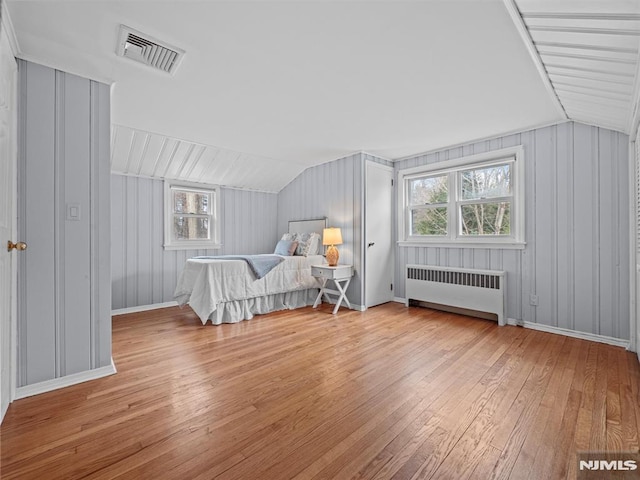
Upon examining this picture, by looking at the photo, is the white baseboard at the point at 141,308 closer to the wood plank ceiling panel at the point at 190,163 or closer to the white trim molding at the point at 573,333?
the wood plank ceiling panel at the point at 190,163

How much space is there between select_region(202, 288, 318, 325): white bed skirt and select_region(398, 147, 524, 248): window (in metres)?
1.74

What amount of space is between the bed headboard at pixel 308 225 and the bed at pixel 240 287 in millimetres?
493

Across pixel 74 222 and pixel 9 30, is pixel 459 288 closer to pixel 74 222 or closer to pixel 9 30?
pixel 74 222

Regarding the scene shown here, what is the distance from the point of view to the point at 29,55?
6.42ft

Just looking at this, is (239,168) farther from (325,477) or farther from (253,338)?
(325,477)

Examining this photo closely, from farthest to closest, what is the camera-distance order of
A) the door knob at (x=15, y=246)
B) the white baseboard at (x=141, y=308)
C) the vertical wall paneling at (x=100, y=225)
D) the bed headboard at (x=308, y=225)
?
the bed headboard at (x=308, y=225) < the white baseboard at (x=141, y=308) < the vertical wall paneling at (x=100, y=225) < the door knob at (x=15, y=246)

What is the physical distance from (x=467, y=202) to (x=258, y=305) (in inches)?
121

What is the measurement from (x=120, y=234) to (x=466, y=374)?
437 centimetres

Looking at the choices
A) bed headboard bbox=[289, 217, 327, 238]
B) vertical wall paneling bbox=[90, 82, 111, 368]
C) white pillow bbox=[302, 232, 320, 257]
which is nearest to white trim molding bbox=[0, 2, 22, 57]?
vertical wall paneling bbox=[90, 82, 111, 368]

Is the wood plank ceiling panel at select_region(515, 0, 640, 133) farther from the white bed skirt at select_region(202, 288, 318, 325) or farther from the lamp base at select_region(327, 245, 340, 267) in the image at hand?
the white bed skirt at select_region(202, 288, 318, 325)

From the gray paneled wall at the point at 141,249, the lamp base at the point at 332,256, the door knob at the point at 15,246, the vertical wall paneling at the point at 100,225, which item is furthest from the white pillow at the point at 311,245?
the door knob at the point at 15,246

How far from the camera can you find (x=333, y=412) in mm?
1724

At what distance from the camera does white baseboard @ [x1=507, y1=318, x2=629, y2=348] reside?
274 cm

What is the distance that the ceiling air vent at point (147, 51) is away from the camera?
186 cm
